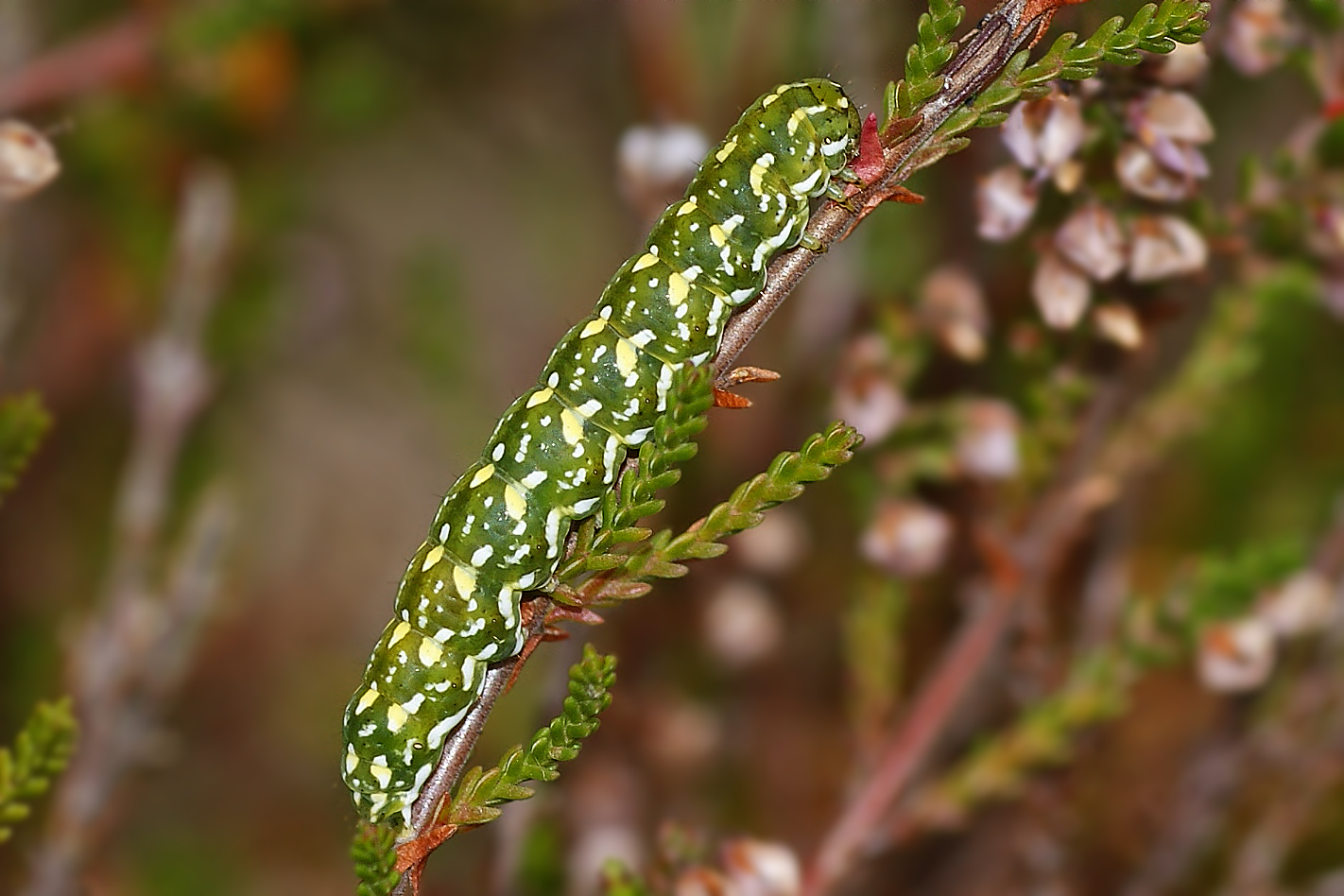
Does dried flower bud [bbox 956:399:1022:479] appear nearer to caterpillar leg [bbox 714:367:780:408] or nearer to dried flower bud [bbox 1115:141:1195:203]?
dried flower bud [bbox 1115:141:1195:203]

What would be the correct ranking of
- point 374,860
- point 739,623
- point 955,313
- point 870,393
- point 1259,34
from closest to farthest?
point 374,860, point 1259,34, point 955,313, point 870,393, point 739,623

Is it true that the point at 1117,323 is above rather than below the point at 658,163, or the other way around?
below

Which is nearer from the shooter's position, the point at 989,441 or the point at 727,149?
the point at 727,149

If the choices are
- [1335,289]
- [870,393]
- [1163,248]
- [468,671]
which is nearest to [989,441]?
[870,393]

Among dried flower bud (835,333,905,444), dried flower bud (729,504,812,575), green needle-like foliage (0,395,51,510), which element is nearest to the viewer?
green needle-like foliage (0,395,51,510)

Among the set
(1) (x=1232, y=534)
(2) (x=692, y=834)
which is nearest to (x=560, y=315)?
(1) (x=1232, y=534)

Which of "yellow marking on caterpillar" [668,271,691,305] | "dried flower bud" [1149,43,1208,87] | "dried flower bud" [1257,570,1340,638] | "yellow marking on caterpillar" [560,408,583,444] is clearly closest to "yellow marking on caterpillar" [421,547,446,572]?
"yellow marking on caterpillar" [560,408,583,444]

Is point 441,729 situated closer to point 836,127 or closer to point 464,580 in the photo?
point 464,580
